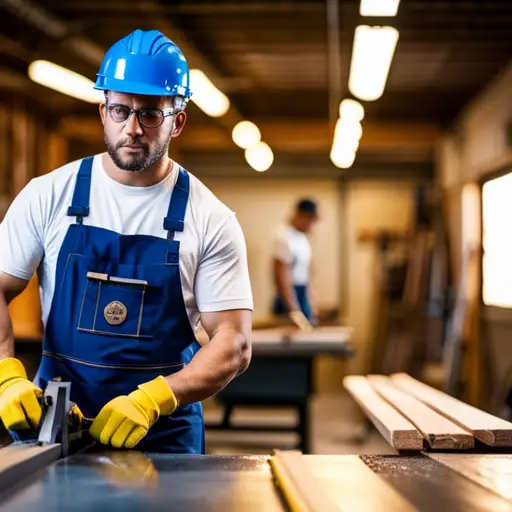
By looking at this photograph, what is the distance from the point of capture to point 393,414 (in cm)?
253

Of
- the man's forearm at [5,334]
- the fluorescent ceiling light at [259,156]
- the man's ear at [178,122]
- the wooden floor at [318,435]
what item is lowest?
the wooden floor at [318,435]

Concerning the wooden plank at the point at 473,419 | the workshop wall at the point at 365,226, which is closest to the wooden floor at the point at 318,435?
the workshop wall at the point at 365,226

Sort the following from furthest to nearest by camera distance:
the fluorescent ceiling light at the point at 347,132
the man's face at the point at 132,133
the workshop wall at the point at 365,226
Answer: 1. the workshop wall at the point at 365,226
2. the fluorescent ceiling light at the point at 347,132
3. the man's face at the point at 132,133

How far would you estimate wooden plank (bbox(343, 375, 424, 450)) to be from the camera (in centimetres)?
213

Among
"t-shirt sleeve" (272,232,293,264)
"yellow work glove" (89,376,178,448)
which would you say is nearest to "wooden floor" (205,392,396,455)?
"t-shirt sleeve" (272,232,293,264)

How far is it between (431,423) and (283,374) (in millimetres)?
3142

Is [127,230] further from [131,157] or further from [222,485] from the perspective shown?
[222,485]

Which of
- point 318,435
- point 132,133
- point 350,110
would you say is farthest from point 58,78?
point 132,133

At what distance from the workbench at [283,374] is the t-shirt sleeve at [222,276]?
2.67 metres

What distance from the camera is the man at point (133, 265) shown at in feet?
7.80

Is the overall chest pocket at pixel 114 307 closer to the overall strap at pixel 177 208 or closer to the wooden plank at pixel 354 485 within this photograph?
the overall strap at pixel 177 208

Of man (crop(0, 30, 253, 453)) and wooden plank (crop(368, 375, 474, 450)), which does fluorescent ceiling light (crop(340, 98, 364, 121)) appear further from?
man (crop(0, 30, 253, 453))

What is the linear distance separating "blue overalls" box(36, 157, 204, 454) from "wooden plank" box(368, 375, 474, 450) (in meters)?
0.66

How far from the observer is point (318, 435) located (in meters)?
7.82
